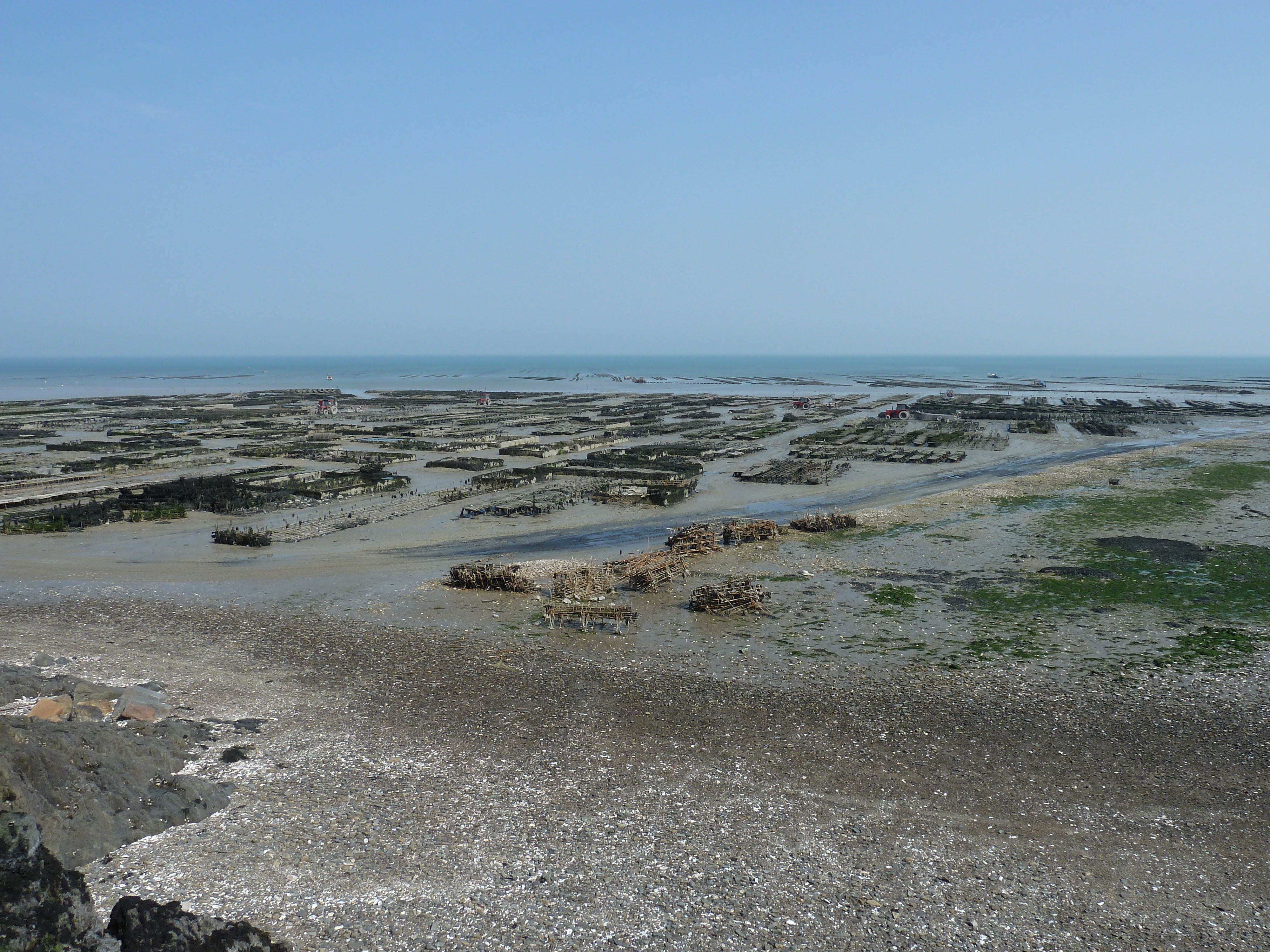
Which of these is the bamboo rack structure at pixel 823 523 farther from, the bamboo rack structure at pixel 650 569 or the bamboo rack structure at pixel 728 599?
the bamboo rack structure at pixel 728 599

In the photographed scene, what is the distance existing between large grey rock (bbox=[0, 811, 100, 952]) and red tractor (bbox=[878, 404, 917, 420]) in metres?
82.4

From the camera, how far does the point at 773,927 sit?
980cm

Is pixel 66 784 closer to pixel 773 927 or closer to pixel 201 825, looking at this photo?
pixel 201 825

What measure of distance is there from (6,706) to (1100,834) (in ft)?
62.7

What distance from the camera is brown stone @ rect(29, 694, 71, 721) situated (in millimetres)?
14586

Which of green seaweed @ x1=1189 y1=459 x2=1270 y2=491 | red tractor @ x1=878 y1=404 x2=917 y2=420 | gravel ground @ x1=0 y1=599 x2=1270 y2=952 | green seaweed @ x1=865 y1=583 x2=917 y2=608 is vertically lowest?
gravel ground @ x1=0 y1=599 x2=1270 y2=952

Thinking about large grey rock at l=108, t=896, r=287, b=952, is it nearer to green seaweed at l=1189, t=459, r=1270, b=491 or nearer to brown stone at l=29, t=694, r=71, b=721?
brown stone at l=29, t=694, r=71, b=721

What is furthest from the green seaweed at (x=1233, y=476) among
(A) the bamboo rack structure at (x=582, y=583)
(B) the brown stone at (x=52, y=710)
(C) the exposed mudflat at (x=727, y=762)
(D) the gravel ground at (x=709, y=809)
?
(B) the brown stone at (x=52, y=710)

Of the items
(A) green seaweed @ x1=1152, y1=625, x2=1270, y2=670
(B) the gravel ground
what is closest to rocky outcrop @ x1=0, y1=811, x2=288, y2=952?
(B) the gravel ground

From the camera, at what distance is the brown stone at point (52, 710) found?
47.9 feet

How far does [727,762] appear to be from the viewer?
45.7 ft

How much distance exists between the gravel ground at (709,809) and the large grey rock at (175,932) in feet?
→ 1.58

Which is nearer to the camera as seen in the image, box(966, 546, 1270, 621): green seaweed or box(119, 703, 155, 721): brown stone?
box(119, 703, 155, 721): brown stone

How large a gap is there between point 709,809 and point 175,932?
23.6 feet
